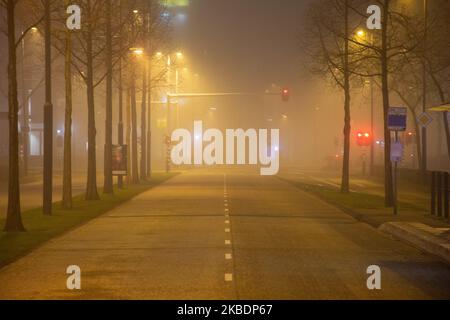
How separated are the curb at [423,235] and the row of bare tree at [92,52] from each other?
1021cm

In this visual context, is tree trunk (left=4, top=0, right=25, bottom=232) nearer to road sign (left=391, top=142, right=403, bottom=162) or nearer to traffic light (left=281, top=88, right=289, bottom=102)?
road sign (left=391, top=142, right=403, bottom=162)

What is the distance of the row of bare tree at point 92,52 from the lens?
24.9 metres

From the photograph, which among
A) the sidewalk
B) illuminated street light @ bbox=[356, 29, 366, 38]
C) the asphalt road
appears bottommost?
the asphalt road

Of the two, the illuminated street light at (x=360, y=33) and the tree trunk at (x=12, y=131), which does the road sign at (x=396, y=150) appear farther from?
the illuminated street light at (x=360, y=33)

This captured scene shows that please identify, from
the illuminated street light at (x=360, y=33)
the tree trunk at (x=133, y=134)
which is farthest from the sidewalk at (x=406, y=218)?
the tree trunk at (x=133, y=134)

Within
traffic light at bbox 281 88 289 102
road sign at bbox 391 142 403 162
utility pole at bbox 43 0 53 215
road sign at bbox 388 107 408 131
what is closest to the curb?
road sign at bbox 391 142 403 162

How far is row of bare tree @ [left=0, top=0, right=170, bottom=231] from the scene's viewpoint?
24.9 meters

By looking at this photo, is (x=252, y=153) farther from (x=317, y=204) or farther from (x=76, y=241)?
(x=76, y=241)

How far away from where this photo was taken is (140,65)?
199 feet

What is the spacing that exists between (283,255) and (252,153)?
470 ft

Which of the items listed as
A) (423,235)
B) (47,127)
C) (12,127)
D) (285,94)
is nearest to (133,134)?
(285,94)
